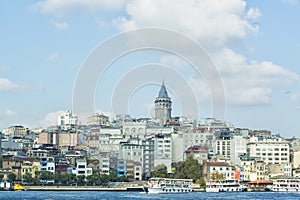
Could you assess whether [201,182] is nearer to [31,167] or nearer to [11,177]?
[31,167]

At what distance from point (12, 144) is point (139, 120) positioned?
20.7 meters

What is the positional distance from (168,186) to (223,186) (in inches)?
192

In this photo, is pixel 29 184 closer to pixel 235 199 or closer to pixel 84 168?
pixel 84 168

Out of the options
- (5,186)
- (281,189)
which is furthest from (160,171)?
(5,186)

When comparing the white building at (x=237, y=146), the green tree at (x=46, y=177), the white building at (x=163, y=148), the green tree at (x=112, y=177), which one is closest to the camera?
the green tree at (x=46, y=177)

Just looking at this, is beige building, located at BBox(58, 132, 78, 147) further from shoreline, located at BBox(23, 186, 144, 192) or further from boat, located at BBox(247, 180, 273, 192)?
boat, located at BBox(247, 180, 273, 192)

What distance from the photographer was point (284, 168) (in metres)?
67.4

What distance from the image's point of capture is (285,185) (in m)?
59.2

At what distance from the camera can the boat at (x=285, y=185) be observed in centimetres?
5812

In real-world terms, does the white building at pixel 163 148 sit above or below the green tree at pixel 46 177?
above

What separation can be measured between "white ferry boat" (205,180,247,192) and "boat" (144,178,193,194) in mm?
1428

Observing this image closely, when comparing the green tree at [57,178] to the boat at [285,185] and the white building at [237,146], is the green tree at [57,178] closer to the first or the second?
the boat at [285,185]

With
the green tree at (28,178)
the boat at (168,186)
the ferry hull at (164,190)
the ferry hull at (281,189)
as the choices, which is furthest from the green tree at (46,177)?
the ferry hull at (281,189)

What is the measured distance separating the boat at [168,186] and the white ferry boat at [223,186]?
1428 mm
